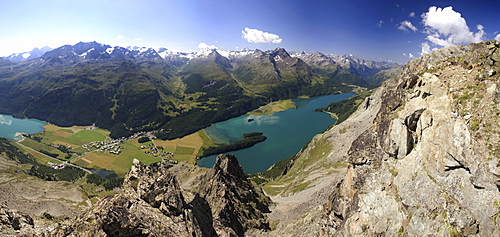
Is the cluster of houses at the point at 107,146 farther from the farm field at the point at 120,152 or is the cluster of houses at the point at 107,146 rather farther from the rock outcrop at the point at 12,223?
the rock outcrop at the point at 12,223

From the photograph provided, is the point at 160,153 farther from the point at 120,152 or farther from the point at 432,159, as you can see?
the point at 432,159

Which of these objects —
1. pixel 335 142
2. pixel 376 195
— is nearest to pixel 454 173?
pixel 376 195

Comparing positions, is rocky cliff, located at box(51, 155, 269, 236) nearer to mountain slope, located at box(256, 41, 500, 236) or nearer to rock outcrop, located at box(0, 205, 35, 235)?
rock outcrop, located at box(0, 205, 35, 235)

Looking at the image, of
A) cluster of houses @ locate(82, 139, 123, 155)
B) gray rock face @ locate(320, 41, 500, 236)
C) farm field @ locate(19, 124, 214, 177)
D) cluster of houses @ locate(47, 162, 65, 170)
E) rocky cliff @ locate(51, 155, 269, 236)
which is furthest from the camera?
cluster of houses @ locate(82, 139, 123, 155)

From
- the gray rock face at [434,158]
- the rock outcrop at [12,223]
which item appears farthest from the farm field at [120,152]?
the gray rock face at [434,158]

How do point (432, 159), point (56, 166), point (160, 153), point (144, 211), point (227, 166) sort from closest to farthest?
point (144, 211), point (432, 159), point (227, 166), point (56, 166), point (160, 153)

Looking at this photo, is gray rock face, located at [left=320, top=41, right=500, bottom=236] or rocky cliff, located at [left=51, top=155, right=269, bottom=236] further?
gray rock face, located at [left=320, top=41, right=500, bottom=236]

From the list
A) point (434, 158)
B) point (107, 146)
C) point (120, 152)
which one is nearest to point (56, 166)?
point (120, 152)

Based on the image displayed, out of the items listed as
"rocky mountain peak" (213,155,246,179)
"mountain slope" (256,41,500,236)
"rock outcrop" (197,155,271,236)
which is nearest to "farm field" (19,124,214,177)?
"rocky mountain peak" (213,155,246,179)
